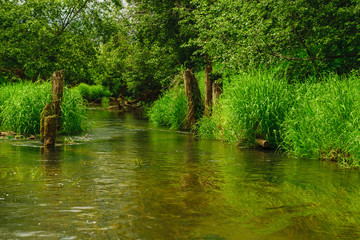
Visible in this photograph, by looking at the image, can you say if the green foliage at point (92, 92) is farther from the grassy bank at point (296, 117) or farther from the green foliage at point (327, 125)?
the green foliage at point (327, 125)

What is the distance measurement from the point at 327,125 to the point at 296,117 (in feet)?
4.60

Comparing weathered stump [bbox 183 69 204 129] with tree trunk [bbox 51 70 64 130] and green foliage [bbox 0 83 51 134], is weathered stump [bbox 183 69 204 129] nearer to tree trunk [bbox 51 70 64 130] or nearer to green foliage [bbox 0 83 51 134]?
tree trunk [bbox 51 70 64 130]

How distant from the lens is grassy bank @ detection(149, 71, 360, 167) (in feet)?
32.0

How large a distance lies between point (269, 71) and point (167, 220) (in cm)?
960

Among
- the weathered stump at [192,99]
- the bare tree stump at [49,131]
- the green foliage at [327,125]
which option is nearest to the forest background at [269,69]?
the green foliage at [327,125]

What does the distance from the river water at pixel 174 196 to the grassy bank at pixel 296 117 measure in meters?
0.50

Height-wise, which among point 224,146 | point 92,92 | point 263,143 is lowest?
point 224,146

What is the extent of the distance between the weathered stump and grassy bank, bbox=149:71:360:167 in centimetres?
299

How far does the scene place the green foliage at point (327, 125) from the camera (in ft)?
31.0

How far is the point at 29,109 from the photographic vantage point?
50.5 ft

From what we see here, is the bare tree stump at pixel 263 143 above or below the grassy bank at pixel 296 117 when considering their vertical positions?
below

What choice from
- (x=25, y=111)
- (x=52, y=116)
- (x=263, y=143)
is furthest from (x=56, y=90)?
(x=263, y=143)

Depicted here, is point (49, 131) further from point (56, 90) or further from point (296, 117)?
point (296, 117)

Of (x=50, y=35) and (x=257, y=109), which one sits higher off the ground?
(x=50, y=35)
